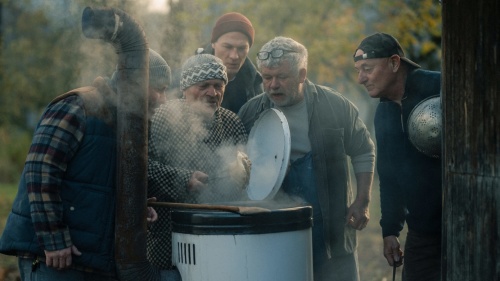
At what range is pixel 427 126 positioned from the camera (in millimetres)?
4992

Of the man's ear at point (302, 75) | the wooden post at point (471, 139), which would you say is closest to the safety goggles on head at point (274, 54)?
the man's ear at point (302, 75)

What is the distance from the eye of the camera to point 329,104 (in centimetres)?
573

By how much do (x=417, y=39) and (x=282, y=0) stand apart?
11.3ft

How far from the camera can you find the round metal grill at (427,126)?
4.98 meters

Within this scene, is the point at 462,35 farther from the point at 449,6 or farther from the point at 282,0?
the point at 282,0

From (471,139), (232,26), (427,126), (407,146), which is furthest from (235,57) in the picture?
(471,139)

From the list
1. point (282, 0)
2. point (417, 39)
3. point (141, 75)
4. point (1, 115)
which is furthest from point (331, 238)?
point (1, 115)

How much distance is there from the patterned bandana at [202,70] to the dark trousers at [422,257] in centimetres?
174

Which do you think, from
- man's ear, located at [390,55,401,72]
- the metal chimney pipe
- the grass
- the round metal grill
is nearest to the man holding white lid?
man's ear, located at [390,55,401,72]

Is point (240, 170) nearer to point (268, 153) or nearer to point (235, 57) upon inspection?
point (268, 153)

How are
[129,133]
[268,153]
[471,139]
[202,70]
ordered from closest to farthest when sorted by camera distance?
[471,139] → [129,133] → [202,70] → [268,153]

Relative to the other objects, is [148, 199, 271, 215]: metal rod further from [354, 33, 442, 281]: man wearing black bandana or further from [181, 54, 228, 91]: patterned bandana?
[354, 33, 442, 281]: man wearing black bandana

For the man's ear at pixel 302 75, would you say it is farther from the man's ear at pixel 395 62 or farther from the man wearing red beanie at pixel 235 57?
the man wearing red beanie at pixel 235 57

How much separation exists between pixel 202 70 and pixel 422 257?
1.97m
